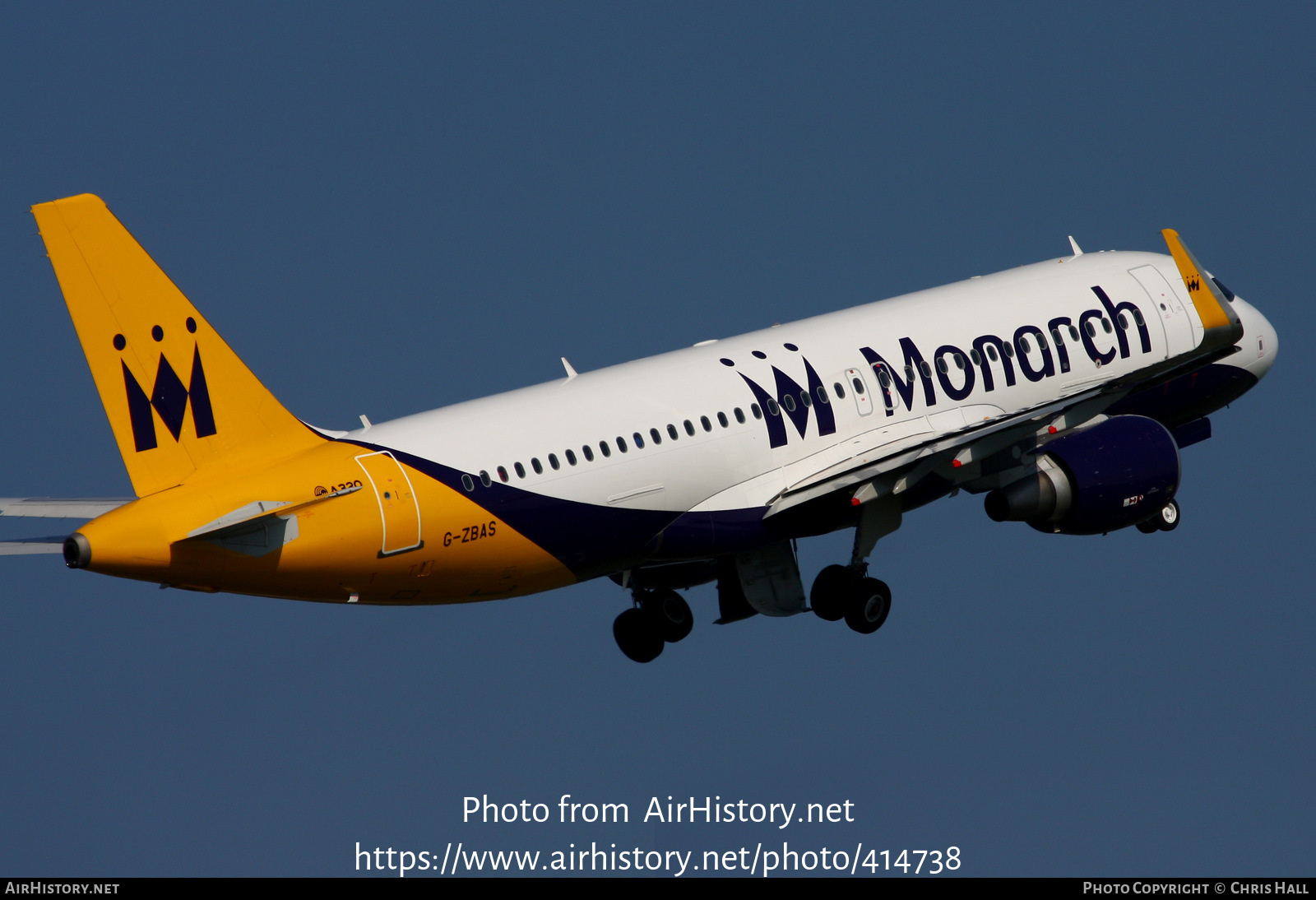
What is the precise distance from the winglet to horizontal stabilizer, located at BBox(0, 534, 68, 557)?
2066cm

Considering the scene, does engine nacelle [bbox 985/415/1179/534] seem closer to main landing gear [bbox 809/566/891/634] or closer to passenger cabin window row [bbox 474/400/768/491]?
main landing gear [bbox 809/566/891/634]

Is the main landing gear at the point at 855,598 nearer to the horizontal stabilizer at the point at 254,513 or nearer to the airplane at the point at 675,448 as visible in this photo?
the airplane at the point at 675,448

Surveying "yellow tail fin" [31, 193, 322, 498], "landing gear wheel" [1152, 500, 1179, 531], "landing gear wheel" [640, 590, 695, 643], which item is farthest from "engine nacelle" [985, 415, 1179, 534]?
"yellow tail fin" [31, 193, 322, 498]

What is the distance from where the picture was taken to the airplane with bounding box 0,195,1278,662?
33781 millimetres

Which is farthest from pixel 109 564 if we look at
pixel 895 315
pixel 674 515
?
pixel 895 315

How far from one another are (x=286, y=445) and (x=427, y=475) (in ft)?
7.65

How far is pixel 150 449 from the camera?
3375 cm

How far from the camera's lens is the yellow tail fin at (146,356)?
1318 inches

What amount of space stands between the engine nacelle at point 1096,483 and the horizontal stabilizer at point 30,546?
16944mm

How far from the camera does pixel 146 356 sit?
33844 millimetres

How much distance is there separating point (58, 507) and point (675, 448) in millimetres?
10525

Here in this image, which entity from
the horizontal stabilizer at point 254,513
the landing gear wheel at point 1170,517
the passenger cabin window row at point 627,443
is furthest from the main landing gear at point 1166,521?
the horizontal stabilizer at point 254,513

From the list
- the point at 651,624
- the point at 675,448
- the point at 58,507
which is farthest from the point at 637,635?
the point at 58,507
